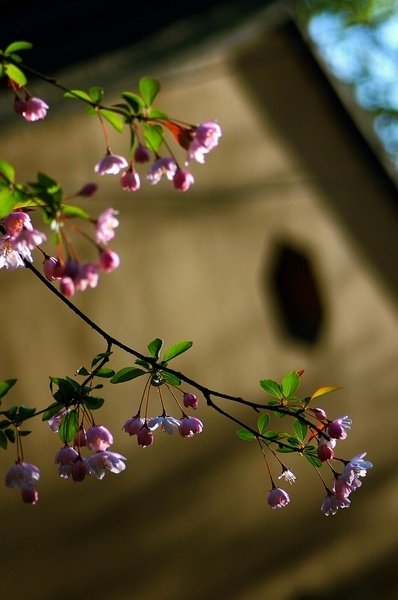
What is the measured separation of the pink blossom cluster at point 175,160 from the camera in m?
1.34

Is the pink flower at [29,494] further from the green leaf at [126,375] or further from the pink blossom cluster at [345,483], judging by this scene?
the pink blossom cluster at [345,483]

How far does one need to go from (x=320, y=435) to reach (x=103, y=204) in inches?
138

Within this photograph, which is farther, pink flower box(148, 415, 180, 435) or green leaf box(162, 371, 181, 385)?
pink flower box(148, 415, 180, 435)

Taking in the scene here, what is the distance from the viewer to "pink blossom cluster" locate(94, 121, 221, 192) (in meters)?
1.34

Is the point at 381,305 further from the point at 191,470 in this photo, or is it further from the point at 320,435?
the point at 320,435

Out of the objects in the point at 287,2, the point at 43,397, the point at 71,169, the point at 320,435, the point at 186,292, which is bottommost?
the point at 320,435

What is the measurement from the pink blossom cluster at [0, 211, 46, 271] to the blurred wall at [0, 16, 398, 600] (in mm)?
2984

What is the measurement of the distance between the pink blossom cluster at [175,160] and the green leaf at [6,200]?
188 millimetres

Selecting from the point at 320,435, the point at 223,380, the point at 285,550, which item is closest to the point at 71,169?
the point at 223,380

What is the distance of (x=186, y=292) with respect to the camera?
5301mm

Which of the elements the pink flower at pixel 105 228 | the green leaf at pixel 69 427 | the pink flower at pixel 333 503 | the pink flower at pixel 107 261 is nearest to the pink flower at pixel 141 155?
the pink flower at pixel 105 228

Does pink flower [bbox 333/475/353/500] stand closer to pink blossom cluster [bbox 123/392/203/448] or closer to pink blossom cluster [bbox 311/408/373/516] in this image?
pink blossom cluster [bbox 311/408/373/516]

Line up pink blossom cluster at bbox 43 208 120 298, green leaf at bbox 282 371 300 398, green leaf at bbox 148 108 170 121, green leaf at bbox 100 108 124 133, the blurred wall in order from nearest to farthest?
1. pink blossom cluster at bbox 43 208 120 298
2. green leaf at bbox 148 108 170 121
3. green leaf at bbox 100 108 124 133
4. green leaf at bbox 282 371 300 398
5. the blurred wall

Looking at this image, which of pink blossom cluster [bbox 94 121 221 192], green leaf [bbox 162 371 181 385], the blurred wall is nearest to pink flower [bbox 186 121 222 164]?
pink blossom cluster [bbox 94 121 221 192]
